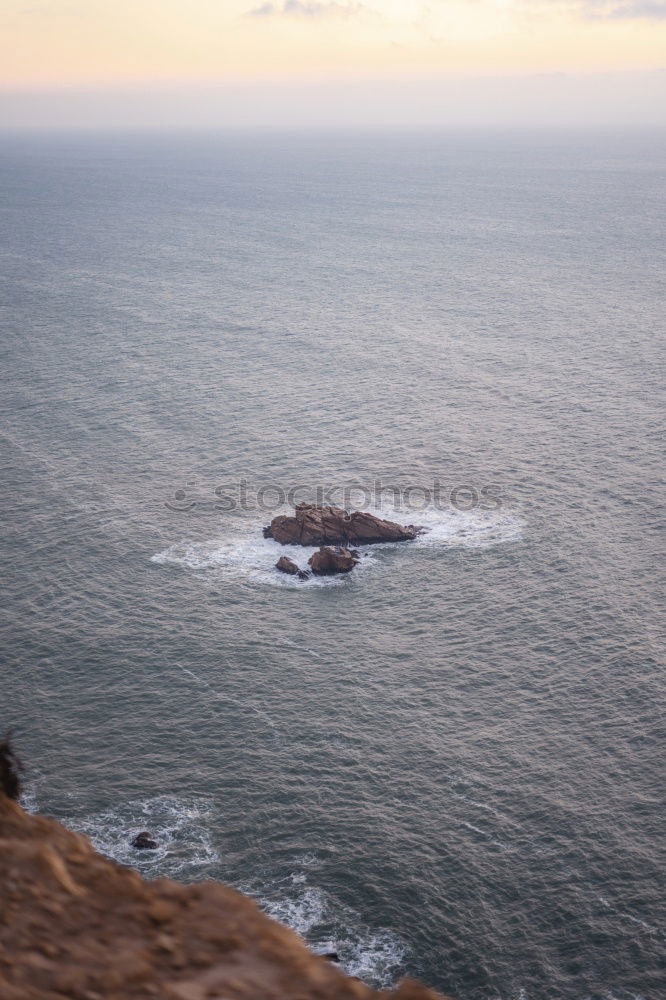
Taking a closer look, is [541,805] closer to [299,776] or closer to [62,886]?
[299,776]

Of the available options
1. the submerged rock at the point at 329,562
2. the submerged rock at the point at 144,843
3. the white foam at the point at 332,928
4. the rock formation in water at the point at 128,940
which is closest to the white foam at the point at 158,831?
the submerged rock at the point at 144,843

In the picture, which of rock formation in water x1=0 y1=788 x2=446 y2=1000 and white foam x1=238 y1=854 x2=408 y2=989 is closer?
rock formation in water x1=0 y1=788 x2=446 y2=1000

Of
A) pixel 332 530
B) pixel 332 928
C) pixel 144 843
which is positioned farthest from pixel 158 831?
pixel 332 530

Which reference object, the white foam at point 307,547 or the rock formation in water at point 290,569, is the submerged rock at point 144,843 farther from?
the rock formation in water at point 290,569

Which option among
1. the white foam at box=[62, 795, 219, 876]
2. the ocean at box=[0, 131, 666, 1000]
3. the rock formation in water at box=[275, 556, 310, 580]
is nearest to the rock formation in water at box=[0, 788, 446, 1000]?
the ocean at box=[0, 131, 666, 1000]

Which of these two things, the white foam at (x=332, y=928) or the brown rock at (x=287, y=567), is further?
the brown rock at (x=287, y=567)

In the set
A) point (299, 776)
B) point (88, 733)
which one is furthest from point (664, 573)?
point (88, 733)

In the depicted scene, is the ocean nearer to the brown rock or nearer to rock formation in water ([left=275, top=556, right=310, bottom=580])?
the brown rock

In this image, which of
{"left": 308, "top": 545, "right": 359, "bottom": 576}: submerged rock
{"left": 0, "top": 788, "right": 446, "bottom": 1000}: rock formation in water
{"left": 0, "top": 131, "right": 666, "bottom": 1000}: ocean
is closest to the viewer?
{"left": 0, "top": 788, "right": 446, "bottom": 1000}: rock formation in water

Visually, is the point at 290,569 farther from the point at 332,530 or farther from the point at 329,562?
the point at 332,530
